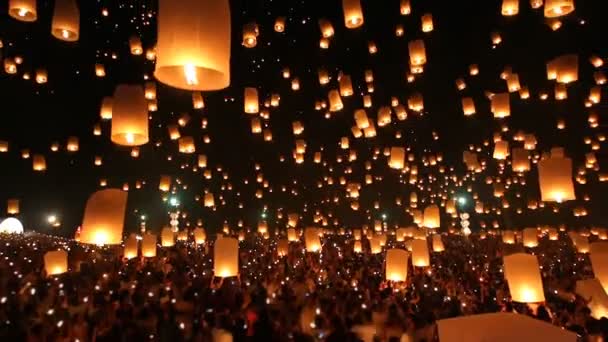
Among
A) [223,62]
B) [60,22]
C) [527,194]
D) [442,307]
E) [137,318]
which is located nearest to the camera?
[223,62]

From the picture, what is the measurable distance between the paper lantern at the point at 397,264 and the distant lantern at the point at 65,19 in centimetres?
667

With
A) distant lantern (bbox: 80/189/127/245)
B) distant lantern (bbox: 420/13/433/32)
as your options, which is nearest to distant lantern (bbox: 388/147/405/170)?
distant lantern (bbox: 420/13/433/32)

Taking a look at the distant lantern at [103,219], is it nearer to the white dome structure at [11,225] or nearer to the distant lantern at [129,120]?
the distant lantern at [129,120]

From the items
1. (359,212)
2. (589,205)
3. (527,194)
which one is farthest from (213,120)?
(589,205)

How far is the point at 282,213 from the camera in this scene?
2659cm

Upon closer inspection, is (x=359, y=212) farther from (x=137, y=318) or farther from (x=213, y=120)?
(x=137, y=318)

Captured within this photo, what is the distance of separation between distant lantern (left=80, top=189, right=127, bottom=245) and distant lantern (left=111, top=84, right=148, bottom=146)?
164 cm

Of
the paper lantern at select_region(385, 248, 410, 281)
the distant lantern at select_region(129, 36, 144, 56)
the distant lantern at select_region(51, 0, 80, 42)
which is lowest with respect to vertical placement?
the paper lantern at select_region(385, 248, 410, 281)

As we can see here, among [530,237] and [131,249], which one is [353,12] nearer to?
[131,249]

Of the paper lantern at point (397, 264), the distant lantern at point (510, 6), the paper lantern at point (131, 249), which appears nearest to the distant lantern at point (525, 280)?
A: the paper lantern at point (397, 264)

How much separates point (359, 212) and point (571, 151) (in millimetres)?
10315

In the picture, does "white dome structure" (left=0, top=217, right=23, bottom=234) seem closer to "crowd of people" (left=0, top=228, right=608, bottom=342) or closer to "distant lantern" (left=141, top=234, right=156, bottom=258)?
"distant lantern" (left=141, top=234, right=156, bottom=258)

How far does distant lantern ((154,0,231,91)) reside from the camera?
9.65 ft

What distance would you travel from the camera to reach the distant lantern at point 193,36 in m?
2.94
